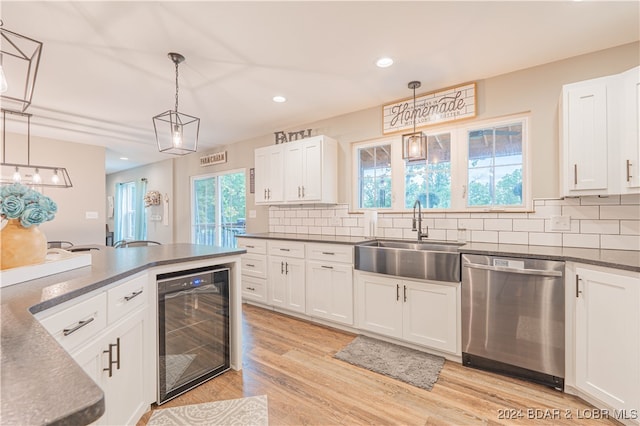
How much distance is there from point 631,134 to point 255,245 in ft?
11.7

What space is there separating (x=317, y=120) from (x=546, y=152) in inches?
102

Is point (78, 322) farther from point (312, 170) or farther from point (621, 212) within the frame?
point (621, 212)

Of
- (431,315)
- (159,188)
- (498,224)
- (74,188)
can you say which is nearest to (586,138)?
(498,224)

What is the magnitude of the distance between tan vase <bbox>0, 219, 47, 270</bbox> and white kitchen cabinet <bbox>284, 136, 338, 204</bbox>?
8.33 feet

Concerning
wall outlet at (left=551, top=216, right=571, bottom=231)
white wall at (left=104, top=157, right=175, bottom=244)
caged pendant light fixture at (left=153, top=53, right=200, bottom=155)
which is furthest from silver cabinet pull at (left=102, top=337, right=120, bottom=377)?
white wall at (left=104, top=157, right=175, bottom=244)

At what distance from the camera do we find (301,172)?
3658mm

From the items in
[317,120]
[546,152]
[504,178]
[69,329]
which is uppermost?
[317,120]

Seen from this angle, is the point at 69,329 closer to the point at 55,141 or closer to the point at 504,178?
the point at 504,178

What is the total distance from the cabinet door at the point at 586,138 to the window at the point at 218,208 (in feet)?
14.0

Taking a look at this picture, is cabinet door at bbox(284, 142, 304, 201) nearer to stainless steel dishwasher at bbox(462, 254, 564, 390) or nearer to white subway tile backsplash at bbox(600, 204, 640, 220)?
stainless steel dishwasher at bbox(462, 254, 564, 390)

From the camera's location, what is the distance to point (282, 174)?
3.85 metres

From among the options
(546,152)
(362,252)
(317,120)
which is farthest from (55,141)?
(546,152)

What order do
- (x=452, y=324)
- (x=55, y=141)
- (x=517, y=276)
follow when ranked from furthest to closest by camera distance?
(x=55, y=141), (x=452, y=324), (x=517, y=276)

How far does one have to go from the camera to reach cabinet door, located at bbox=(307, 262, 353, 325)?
2939 mm
